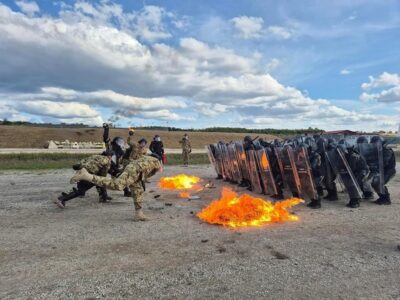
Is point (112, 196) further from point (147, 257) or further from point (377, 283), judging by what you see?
point (377, 283)

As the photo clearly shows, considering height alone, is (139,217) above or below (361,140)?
below

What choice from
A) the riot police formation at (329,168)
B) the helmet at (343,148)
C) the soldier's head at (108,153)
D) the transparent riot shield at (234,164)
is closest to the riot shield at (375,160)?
the riot police formation at (329,168)

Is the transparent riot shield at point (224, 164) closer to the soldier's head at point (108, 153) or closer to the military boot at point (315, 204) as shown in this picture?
the military boot at point (315, 204)

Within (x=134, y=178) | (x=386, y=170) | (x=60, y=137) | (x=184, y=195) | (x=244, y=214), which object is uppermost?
(x=60, y=137)

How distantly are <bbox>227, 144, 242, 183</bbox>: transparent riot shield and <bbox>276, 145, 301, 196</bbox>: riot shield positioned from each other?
3.78 m

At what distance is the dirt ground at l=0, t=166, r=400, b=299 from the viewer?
470 cm

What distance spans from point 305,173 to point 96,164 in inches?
208

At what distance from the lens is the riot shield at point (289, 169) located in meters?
10.4

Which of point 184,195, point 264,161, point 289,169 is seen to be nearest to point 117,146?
point 184,195

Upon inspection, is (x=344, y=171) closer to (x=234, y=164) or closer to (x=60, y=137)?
(x=234, y=164)

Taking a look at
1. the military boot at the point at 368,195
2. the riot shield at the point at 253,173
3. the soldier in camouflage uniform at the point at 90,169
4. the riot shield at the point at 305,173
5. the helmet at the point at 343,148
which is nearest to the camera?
the riot shield at the point at 305,173

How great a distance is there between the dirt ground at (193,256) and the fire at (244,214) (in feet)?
1.16

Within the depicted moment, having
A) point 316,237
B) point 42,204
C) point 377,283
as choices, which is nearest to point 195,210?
point 316,237

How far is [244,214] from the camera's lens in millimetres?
8117
